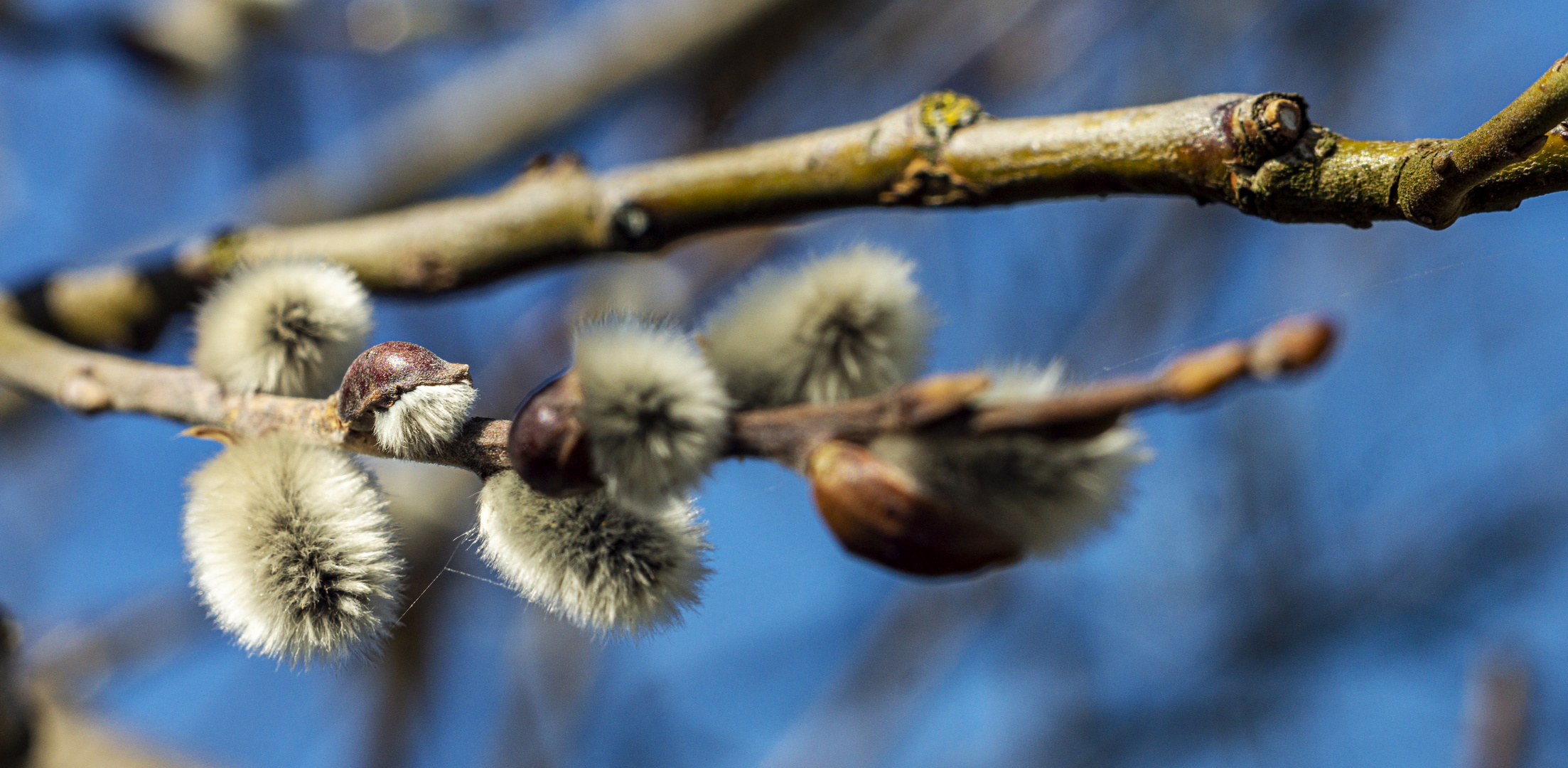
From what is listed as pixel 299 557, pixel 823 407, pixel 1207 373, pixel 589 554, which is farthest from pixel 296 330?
pixel 1207 373

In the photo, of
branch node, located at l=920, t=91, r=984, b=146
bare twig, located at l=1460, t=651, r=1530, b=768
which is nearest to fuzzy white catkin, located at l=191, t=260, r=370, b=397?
branch node, located at l=920, t=91, r=984, b=146

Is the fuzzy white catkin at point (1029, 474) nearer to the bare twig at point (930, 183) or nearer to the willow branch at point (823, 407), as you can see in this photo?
the willow branch at point (823, 407)

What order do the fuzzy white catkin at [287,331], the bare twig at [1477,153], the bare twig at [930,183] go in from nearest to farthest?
1. the bare twig at [1477,153]
2. the bare twig at [930,183]
3. the fuzzy white catkin at [287,331]

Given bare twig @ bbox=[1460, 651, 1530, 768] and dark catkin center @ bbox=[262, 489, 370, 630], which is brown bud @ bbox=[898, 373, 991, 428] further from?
bare twig @ bbox=[1460, 651, 1530, 768]

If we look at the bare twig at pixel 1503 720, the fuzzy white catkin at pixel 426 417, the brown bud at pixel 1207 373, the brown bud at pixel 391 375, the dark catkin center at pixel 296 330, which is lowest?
the brown bud at pixel 1207 373

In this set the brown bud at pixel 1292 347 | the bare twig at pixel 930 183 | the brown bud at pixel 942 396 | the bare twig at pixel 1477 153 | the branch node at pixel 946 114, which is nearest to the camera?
the brown bud at pixel 1292 347

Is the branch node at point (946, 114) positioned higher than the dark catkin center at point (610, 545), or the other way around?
the branch node at point (946, 114)

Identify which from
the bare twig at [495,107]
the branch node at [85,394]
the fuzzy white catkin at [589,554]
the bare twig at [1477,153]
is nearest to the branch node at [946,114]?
the bare twig at [1477,153]
